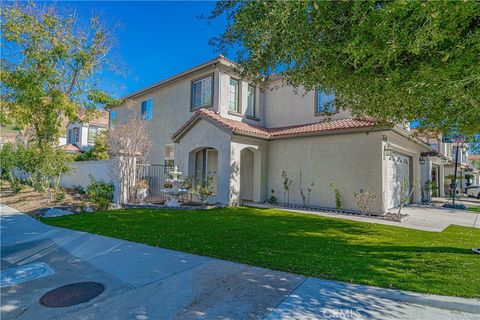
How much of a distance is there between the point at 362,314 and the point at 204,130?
13024mm

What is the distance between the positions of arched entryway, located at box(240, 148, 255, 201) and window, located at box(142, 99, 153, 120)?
909cm

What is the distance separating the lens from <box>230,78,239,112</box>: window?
55.7 feet

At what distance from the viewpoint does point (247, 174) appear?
17312 millimetres

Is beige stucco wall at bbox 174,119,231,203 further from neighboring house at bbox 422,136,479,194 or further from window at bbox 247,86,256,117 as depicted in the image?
neighboring house at bbox 422,136,479,194

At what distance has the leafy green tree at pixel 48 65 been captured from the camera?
1304cm

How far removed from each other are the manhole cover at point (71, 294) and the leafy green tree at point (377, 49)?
5.53 meters

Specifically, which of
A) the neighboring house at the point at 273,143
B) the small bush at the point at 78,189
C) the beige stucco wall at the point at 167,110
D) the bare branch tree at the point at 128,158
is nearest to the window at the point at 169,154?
the neighboring house at the point at 273,143

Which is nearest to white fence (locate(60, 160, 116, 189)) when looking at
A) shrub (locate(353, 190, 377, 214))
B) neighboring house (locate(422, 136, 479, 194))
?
shrub (locate(353, 190, 377, 214))

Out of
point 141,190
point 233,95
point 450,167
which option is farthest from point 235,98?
point 450,167

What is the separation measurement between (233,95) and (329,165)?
7356mm

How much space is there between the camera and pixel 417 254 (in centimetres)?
643

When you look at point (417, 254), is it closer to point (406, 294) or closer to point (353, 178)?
point (406, 294)

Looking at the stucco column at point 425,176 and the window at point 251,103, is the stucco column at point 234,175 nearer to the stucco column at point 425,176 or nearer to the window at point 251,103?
the window at point 251,103

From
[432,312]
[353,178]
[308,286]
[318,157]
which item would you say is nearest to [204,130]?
[318,157]
